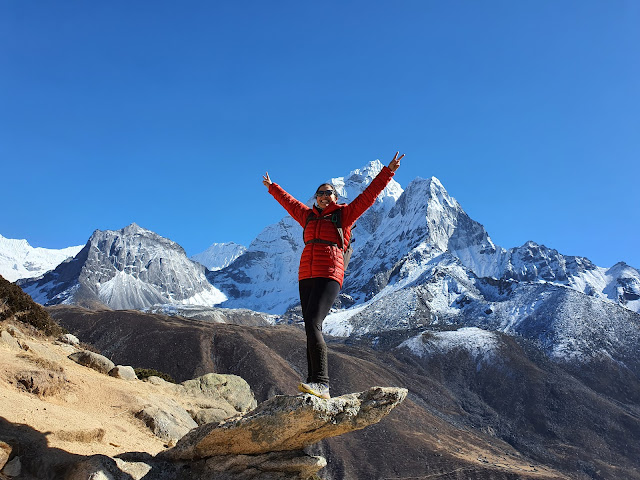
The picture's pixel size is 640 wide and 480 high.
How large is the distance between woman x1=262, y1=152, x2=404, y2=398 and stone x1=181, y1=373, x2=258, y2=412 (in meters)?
10.4

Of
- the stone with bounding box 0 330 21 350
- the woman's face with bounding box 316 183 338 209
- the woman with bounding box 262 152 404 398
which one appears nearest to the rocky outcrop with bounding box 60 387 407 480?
the woman with bounding box 262 152 404 398

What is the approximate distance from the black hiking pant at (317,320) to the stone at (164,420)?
4.92 m

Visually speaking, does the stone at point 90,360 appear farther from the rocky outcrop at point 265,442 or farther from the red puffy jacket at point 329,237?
the red puffy jacket at point 329,237

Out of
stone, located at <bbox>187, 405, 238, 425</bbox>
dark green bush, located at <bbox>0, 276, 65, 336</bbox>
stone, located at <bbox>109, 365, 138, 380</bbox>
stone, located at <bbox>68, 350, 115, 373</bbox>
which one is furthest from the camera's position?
dark green bush, located at <bbox>0, 276, 65, 336</bbox>

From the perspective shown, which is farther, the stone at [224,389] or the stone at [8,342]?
the stone at [224,389]

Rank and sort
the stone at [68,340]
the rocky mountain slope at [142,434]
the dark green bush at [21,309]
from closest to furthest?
the rocky mountain slope at [142,434], the dark green bush at [21,309], the stone at [68,340]

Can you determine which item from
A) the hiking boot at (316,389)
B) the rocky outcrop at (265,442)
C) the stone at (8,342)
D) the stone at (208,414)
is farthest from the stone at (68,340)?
the hiking boot at (316,389)

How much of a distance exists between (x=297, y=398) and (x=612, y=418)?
94128 millimetres

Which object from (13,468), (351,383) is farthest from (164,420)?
(351,383)

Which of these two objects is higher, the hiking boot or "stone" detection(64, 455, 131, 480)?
Answer: the hiking boot

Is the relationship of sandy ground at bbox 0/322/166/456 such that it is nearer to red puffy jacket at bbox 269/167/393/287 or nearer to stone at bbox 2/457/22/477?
stone at bbox 2/457/22/477

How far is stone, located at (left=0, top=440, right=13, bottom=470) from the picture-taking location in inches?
245

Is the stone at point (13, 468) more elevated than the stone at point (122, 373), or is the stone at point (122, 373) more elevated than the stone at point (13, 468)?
the stone at point (122, 373)

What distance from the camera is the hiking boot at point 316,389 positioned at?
693 centimetres
